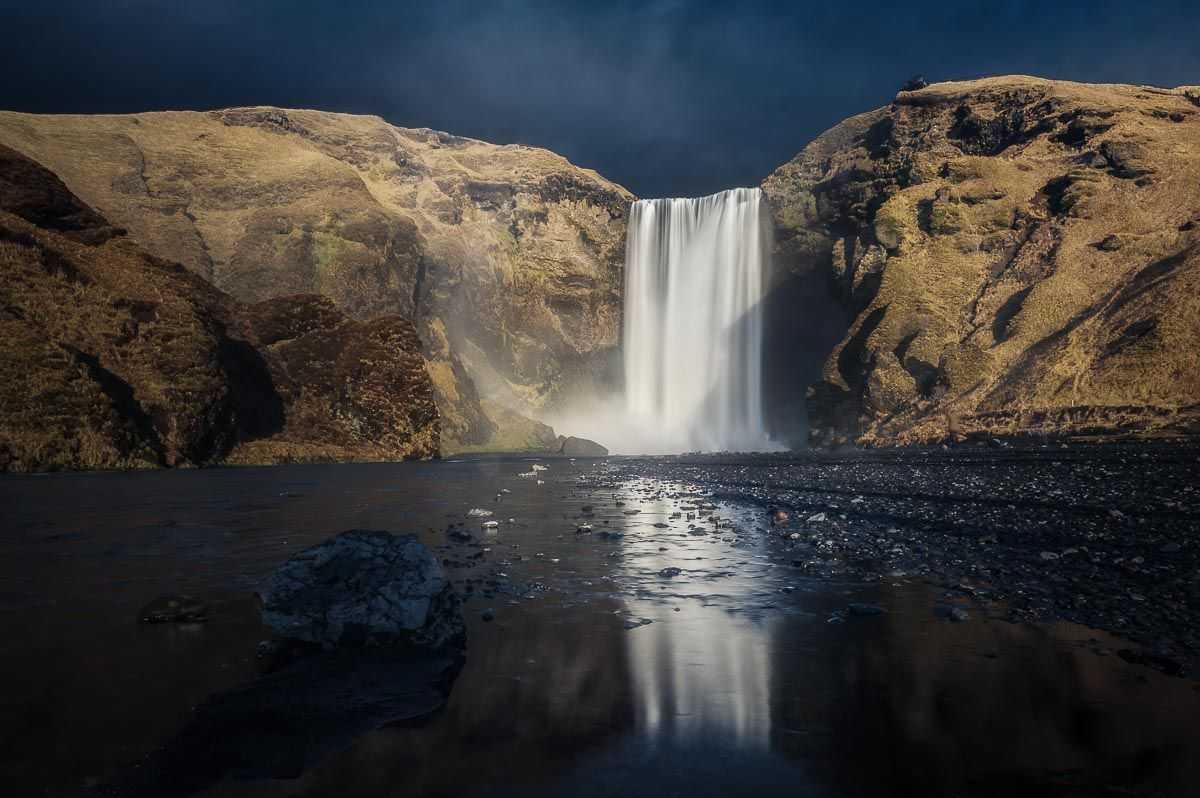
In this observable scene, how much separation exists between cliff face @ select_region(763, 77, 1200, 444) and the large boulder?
4122cm

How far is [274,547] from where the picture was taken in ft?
37.1

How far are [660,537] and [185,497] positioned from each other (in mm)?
16145

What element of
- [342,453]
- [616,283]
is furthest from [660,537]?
[616,283]

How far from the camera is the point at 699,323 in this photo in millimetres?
89750

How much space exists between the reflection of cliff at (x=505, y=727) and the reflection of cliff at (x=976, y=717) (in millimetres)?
1247

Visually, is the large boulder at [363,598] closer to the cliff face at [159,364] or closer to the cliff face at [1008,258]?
the cliff face at [159,364]

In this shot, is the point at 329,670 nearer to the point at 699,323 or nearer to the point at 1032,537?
the point at 1032,537

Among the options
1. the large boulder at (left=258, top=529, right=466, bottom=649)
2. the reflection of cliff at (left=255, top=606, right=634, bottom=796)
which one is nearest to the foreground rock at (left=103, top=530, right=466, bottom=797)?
the large boulder at (left=258, top=529, right=466, bottom=649)

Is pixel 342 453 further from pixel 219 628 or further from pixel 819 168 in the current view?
pixel 819 168

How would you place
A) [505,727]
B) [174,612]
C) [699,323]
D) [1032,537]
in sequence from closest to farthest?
[505,727] → [174,612] → [1032,537] → [699,323]

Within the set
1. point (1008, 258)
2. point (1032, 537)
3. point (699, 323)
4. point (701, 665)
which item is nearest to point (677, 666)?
point (701, 665)

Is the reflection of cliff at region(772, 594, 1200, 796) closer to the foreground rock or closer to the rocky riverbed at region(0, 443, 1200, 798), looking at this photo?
the rocky riverbed at region(0, 443, 1200, 798)

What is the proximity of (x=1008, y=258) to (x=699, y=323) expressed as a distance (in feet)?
122

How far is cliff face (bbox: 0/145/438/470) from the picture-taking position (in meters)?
32.3
